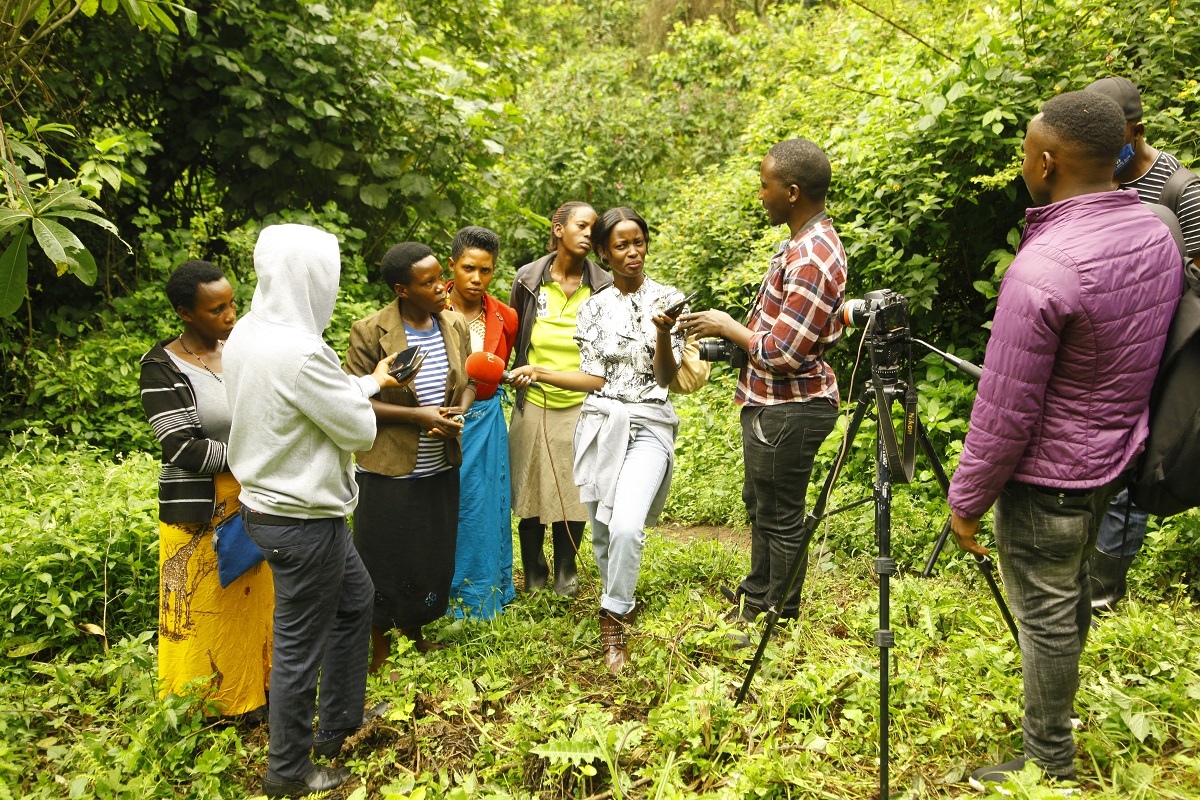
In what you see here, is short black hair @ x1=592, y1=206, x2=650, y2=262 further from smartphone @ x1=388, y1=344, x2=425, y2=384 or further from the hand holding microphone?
smartphone @ x1=388, y1=344, x2=425, y2=384

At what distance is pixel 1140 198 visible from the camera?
9.93ft

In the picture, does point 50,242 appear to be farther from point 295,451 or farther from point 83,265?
point 295,451

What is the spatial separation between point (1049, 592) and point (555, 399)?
8.45 feet

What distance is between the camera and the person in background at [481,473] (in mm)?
4141

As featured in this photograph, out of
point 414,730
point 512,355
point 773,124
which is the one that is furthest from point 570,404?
point 773,124

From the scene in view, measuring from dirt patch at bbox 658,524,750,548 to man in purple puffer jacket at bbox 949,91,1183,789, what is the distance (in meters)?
2.76

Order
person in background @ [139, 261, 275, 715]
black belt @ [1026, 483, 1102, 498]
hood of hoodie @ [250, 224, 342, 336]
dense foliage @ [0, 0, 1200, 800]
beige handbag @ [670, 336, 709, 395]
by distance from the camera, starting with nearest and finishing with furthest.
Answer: black belt @ [1026, 483, 1102, 498] < hood of hoodie @ [250, 224, 342, 336] < dense foliage @ [0, 0, 1200, 800] < person in background @ [139, 261, 275, 715] < beige handbag @ [670, 336, 709, 395]

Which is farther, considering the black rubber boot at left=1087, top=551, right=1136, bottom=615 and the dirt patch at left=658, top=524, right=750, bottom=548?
the dirt patch at left=658, top=524, right=750, bottom=548

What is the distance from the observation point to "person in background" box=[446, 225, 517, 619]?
414cm

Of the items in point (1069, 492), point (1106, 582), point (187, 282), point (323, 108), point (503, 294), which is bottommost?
point (1106, 582)

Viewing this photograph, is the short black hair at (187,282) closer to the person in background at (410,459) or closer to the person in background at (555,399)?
the person in background at (410,459)

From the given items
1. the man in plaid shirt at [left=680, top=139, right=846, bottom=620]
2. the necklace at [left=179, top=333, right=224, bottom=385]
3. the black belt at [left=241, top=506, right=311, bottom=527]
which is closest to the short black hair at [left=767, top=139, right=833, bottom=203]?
the man in plaid shirt at [left=680, top=139, right=846, bottom=620]

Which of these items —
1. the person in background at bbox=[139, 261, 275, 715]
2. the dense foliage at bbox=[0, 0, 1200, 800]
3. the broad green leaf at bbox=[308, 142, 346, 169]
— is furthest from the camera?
the broad green leaf at bbox=[308, 142, 346, 169]

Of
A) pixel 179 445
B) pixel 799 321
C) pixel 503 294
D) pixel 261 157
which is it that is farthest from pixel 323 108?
pixel 799 321
